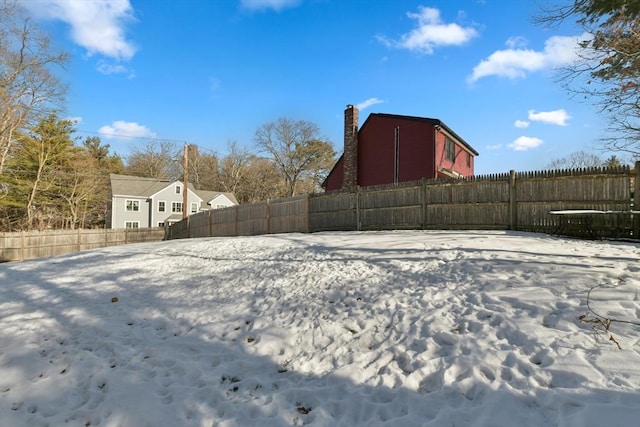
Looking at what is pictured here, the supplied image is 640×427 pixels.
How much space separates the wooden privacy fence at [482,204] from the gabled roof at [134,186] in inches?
1030

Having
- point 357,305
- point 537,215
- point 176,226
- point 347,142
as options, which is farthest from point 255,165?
point 357,305

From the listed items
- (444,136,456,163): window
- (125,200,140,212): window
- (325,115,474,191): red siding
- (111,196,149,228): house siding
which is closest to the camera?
(325,115,474,191): red siding

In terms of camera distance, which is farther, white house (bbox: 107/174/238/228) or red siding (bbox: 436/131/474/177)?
white house (bbox: 107/174/238/228)

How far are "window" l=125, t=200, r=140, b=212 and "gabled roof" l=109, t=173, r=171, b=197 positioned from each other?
0.76m

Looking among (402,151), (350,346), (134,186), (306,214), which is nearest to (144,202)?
(134,186)

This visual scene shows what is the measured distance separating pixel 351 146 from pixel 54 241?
62.2 feet

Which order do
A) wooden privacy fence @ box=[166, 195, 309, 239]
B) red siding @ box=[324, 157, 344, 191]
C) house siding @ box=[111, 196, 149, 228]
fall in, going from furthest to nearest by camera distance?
house siding @ box=[111, 196, 149, 228] → red siding @ box=[324, 157, 344, 191] → wooden privacy fence @ box=[166, 195, 309, 239]

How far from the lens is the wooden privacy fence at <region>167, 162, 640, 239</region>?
8320 millimetres

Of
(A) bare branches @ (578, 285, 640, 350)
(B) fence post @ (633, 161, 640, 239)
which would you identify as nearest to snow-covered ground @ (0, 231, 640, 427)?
(A) bare branches @ (578, 285, 640, 350)

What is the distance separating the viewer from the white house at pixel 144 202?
3569cm

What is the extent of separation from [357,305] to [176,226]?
82.4 ft

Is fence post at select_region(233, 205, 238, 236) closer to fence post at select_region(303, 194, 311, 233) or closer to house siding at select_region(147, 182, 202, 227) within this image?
fence post at select_region(303, 194, 311, 233)

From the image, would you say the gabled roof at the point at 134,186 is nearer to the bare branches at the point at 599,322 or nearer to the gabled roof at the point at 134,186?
the gabled roof at the point at 134,186

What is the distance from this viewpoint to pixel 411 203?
12039mm
